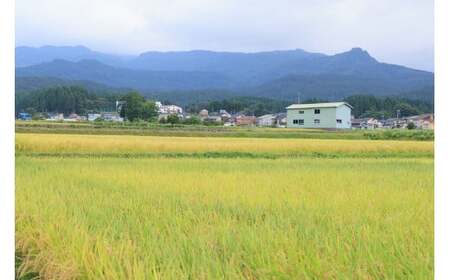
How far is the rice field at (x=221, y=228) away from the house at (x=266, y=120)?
280 cm

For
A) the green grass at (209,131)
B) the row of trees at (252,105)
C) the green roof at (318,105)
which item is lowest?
the green grass at (209,131)

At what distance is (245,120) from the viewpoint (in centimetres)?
744

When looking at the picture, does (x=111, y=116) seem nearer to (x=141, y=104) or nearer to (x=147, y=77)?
(x=141, y=104)

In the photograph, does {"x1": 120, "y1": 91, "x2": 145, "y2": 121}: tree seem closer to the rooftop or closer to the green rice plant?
the rooftop

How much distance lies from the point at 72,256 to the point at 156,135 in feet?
26.9

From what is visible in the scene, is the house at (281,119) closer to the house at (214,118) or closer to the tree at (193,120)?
the house at (214,118)

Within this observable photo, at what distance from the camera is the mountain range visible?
5109mm

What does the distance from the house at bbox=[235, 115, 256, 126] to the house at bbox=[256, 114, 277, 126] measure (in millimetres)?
95

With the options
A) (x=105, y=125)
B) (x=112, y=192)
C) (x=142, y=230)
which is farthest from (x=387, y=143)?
(x=142, y=230)

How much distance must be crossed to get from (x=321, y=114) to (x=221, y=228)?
3.49 meters

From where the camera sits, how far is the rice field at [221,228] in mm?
1575

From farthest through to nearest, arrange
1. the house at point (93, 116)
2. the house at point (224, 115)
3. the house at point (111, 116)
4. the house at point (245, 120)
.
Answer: the house at point (224, 115)
the house at point (245, 120)
the house at point (111, 116)
the house at point (93, 116)
